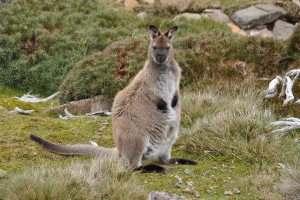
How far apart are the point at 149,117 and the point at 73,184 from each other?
1841 mm

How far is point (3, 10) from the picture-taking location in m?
17.3

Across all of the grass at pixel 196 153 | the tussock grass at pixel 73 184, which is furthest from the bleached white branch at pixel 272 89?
the tussock grass at pixel 73 184

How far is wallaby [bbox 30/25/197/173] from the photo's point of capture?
7.49 m

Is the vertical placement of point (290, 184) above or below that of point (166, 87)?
below

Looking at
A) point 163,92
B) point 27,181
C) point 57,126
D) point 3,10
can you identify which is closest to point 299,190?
point 163,92

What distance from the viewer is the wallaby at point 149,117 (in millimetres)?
7492

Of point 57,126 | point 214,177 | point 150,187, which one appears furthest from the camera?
point 57,126

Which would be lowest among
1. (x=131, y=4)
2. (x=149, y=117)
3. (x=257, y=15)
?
(x=257, y=15)

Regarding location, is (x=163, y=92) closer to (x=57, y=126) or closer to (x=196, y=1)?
(x=57, y=126)

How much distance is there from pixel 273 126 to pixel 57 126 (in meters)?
3.34

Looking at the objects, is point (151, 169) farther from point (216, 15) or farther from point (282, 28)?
point (216, 15)

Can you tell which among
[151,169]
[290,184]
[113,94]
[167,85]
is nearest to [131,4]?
[113,94]

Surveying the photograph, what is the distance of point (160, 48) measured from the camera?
7.99m

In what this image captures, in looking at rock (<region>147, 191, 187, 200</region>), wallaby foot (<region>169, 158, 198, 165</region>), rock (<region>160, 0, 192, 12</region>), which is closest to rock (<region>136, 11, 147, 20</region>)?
rock (<region>160, 0, 192, 12</region>)
